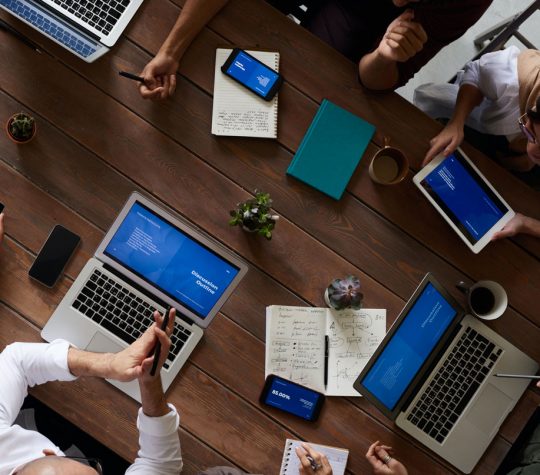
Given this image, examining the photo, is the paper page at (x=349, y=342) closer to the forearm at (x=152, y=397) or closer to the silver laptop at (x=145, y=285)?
the silver laptop at (x=145, y=285)

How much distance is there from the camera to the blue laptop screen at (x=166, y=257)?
4.98ft

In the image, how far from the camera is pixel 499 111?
1.80 meters

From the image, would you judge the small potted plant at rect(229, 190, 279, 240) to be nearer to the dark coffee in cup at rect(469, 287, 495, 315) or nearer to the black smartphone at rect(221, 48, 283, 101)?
the black smartphone at rect(221, 48, 283, 101)

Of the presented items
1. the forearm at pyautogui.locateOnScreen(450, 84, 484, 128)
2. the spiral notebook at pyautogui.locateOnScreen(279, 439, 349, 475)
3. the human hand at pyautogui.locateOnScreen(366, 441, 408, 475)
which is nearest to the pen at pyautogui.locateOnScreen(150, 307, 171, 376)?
the spiral notebook at pyautogui.locateOnScreen(279, 439, 349, 475)

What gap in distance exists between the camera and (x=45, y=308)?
1543mm

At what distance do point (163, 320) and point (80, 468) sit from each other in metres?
0.41

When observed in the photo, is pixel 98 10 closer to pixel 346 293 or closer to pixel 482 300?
pixel 346 293

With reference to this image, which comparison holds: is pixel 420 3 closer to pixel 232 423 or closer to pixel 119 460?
pixel 232 423

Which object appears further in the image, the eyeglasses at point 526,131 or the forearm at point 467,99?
the forearm at point 467,99

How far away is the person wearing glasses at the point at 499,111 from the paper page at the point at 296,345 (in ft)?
1.97

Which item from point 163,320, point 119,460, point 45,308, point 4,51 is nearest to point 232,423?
point 163,320

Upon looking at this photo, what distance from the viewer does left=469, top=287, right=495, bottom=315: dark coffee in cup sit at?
5.52 feet

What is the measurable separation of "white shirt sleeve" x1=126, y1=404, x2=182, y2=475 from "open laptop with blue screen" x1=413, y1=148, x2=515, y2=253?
960mm

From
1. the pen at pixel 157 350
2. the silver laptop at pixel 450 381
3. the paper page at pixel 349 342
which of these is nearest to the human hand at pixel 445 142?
the silver laptop at pixel 450 381
